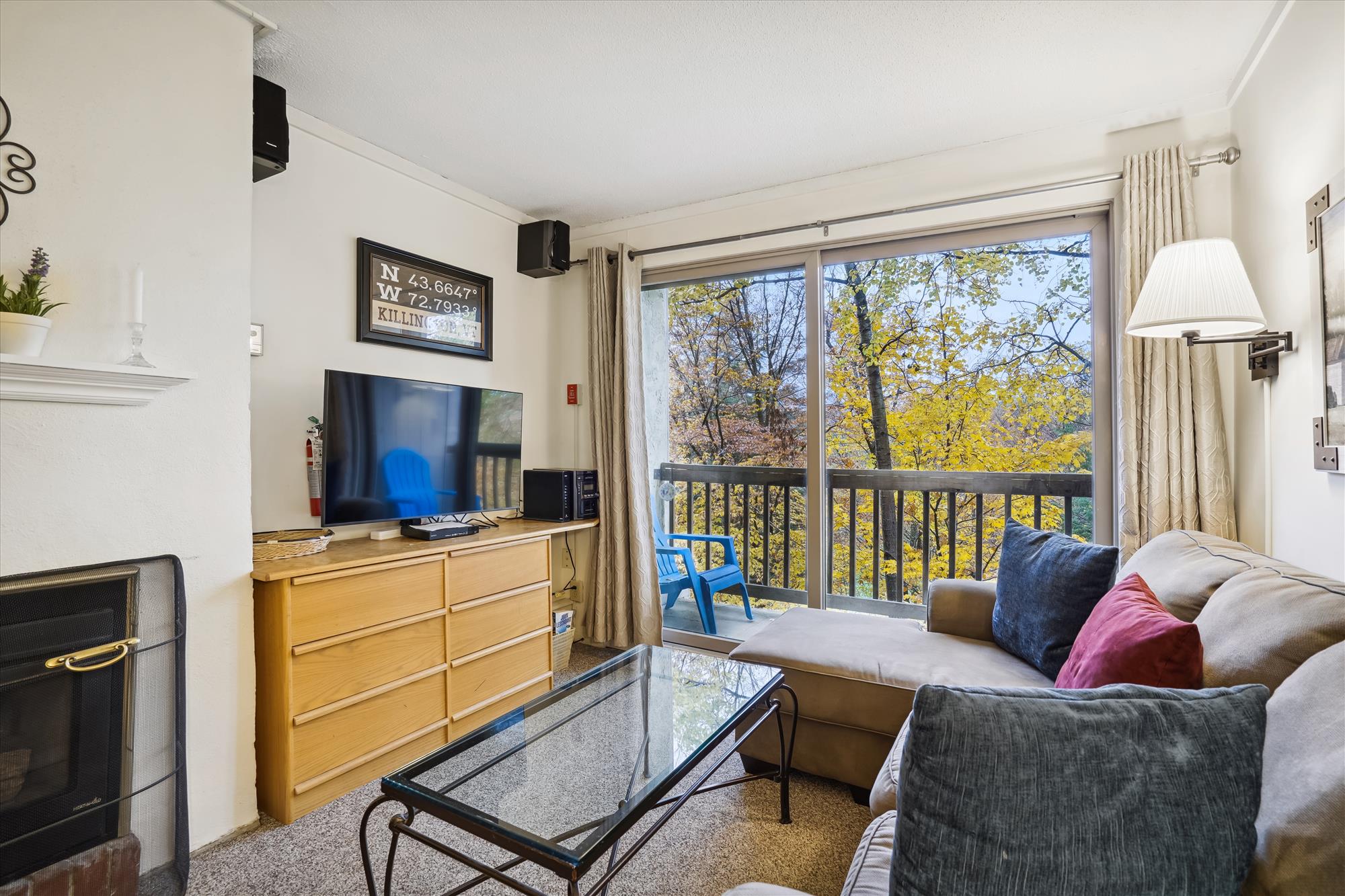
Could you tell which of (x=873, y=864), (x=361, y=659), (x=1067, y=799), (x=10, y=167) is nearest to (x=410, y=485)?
(x=361, y=659)

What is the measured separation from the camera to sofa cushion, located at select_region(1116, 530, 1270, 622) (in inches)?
58.7

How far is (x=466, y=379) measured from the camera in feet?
10.8

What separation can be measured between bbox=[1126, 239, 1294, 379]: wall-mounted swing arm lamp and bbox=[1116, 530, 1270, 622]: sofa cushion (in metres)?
0.62

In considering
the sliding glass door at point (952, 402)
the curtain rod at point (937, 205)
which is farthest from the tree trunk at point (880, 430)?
the curtain rod at point (937, 205)

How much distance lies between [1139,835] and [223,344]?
7.73ft

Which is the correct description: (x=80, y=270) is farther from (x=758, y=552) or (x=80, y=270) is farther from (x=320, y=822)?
(x=758, y=552)

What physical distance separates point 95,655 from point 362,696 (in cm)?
79

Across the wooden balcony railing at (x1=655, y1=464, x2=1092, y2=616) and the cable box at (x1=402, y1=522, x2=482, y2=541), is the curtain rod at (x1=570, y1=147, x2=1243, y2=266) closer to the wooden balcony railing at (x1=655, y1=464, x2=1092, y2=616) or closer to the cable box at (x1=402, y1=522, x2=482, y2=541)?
the wooden balcony railing at (x1=655, y1=464, x2=1092, y2=616)

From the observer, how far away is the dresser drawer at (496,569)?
258 cm

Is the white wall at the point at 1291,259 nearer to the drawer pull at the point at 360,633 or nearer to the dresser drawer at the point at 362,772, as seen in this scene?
the drawer pull at the point at 360,633

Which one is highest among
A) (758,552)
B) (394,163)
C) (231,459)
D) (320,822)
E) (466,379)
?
(394,163)

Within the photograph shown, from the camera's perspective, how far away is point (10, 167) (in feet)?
4.98

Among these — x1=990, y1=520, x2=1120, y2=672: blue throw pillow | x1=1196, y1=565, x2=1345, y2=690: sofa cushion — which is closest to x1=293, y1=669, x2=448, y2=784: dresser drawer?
x1=990, y1=520, x2=1120, y2=672: blue throw pillow

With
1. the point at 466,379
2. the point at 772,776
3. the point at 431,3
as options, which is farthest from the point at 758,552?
the point at 431,3
